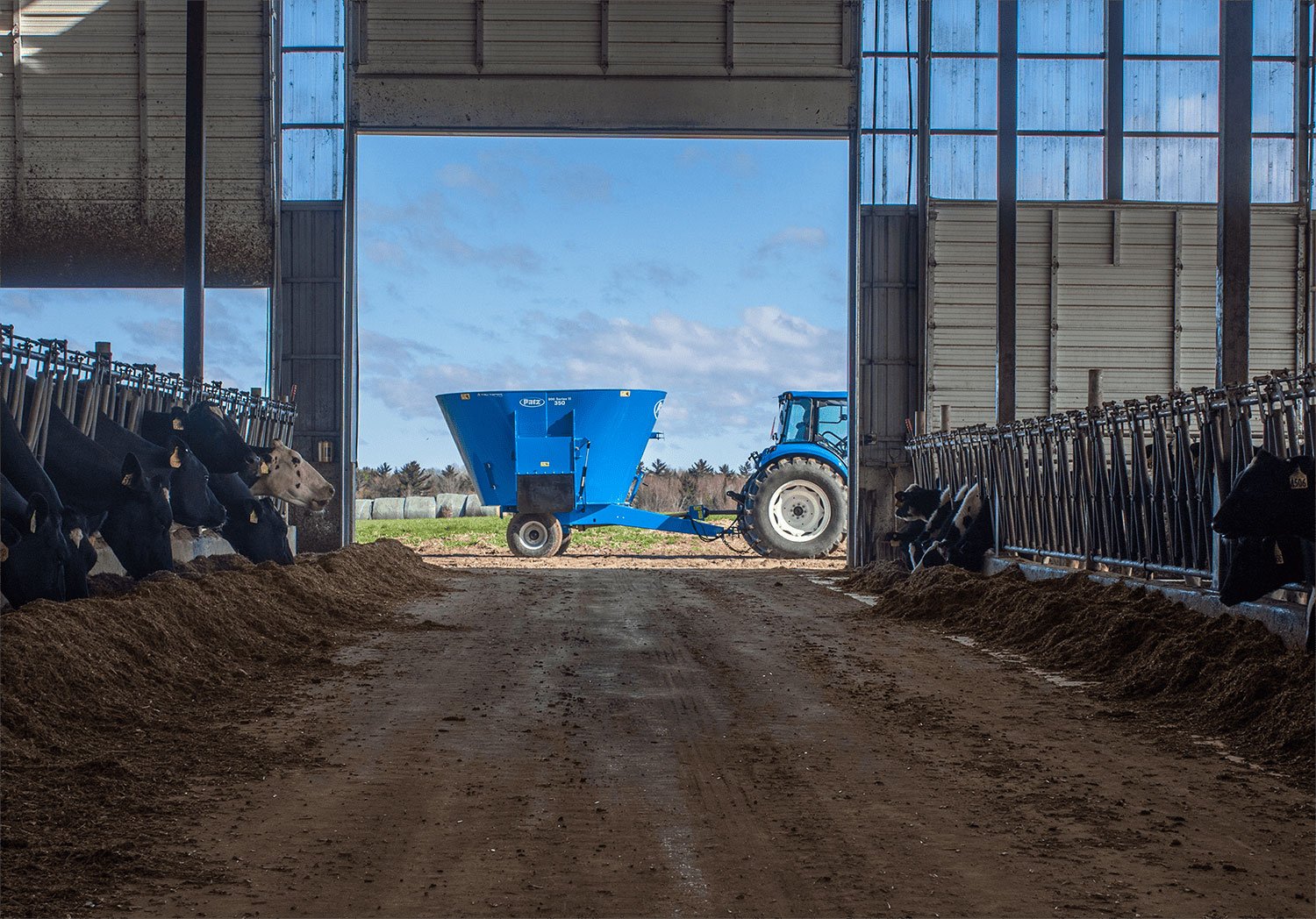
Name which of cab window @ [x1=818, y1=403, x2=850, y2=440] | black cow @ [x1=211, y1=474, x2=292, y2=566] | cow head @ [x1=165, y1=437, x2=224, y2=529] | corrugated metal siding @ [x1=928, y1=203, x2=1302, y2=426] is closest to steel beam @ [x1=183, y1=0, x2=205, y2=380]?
black cow @ [x1=211, y1=474, x2=292, y2=566]

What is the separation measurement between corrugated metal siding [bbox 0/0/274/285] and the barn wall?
185cm

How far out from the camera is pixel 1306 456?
278 inches

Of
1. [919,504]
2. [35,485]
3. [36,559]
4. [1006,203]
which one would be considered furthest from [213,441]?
[1006,203]

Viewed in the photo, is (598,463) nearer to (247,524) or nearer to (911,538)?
(911,538)

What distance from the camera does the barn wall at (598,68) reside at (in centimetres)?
1978

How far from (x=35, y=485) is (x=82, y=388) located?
10.9 feet

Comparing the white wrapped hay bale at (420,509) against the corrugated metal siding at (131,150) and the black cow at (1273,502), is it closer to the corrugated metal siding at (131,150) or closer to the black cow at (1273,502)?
the corrugated metal siding at (131,150)

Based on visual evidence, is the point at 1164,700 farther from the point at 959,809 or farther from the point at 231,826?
the point at 231,826

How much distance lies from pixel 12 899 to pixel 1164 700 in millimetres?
5217

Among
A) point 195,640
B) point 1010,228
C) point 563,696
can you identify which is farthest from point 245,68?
point 563,696

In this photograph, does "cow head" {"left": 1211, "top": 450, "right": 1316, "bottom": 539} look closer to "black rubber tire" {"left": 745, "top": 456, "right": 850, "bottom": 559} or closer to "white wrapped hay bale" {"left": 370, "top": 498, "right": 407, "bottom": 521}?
"black rubber tire" {"left": 745, "top": 456, "right": 850, "bottom": 559}

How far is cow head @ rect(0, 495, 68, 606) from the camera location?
7336 mm

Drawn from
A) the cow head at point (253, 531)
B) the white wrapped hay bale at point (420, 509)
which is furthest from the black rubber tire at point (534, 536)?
the white wrapped hay bale at point (420, 509)

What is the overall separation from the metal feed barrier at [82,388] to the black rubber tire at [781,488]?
849 centimetres
